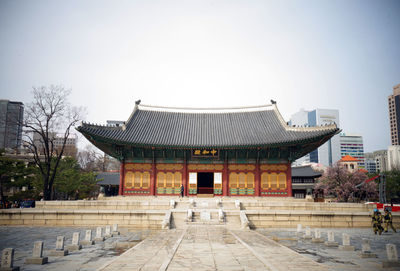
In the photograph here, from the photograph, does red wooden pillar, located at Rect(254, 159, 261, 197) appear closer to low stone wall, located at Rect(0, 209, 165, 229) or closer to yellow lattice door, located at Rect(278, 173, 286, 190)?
yellow lattice door, located at Rect(278, 173, 286, 190)

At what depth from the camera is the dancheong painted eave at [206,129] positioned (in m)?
25.2

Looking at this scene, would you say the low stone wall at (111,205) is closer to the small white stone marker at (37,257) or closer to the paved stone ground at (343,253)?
the paved stone ground at (343,253)

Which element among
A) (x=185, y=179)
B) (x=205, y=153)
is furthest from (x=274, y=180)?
(x=185, y=179)

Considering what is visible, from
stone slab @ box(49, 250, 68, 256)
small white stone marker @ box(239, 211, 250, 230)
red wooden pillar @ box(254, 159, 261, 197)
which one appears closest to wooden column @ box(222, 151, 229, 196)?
red wooden pillar @ box(254, 159, 261, 197)

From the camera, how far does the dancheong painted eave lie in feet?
82.8

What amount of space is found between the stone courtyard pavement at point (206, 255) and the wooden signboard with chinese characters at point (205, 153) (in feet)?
44.0

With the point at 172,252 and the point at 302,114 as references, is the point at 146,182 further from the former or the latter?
the point at 302,114

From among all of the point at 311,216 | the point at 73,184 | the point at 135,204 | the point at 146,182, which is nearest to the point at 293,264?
the point at 311,216

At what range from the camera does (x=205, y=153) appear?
90.7 feet

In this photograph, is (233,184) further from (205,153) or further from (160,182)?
(160,182)

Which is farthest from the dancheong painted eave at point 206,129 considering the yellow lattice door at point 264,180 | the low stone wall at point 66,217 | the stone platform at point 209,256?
the stone platform at point 209,256

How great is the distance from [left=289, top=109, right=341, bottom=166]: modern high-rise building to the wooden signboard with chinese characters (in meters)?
118

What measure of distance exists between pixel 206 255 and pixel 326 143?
16726 cm

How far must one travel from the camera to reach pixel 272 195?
26.9 metres
